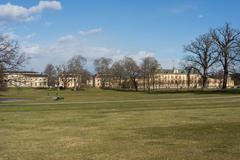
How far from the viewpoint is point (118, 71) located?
161375mm

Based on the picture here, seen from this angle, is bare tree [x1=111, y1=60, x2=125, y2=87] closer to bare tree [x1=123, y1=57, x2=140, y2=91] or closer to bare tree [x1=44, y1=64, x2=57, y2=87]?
bare tree [x1=123, y1=57, x2=140, y2=91]

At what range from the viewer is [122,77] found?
6294 inches

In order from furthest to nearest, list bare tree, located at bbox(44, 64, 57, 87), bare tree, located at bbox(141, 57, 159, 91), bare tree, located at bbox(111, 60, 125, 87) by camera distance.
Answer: bare tree, located at bbox(44, 64, 57, 87) → bare tree, located at bbox(111, 60, 125, 87) → bare tree, located at bbox(141, 57, 159, 91)

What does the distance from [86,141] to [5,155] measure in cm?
306

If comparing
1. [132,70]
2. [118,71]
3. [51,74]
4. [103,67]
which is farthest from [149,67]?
[51,74]

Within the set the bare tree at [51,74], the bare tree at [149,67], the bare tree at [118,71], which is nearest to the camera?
the bare tree at [149,67]

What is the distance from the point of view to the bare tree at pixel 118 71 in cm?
15780

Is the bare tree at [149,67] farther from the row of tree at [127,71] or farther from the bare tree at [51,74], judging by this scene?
the bare tree at [51,74]

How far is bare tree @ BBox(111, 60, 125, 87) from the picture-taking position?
158m

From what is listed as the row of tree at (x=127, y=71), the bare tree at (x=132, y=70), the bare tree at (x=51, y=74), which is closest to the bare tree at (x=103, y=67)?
the row of tree at (x=127, y=71)

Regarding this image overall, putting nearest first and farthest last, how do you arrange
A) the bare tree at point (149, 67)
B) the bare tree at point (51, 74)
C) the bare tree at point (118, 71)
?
the bare tree at point (149, 67), the bare tree at point (118, 71), the bare tree at point (51, 74)

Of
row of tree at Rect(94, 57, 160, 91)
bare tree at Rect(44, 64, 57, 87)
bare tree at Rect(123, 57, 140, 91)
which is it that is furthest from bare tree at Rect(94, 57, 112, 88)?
Answer: bare tree at Rect(123, 57, 140, 91)

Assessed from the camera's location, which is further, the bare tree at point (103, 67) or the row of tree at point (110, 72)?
the bare tree at point (103, 67)

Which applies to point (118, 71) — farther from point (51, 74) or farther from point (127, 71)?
point (51, 74)
